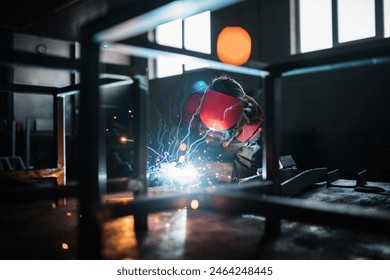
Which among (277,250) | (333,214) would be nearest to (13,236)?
(277,250)

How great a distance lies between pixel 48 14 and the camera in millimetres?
7969

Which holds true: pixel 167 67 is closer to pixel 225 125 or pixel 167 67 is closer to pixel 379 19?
pixel 379 19

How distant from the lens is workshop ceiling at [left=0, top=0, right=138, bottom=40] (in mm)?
7260

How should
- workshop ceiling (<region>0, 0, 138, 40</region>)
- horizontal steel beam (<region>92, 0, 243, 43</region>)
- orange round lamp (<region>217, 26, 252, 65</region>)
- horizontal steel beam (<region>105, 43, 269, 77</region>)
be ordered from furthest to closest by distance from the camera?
workshop ceiling (<region>0, 0, 138, 40</region>) → orange round lamp (<region>217, 26, 252, 65</region>) → horizontal steel beam (<region>105, 43, 269, 77</region>) → horizontal steel beam (<region>92, 0, 243, 43</region>)

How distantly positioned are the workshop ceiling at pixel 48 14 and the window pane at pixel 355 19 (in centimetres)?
436

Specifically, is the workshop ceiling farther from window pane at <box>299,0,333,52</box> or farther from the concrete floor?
the concrete floor

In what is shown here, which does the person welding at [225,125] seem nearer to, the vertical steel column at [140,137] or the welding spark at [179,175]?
the welding spark at [179,175]

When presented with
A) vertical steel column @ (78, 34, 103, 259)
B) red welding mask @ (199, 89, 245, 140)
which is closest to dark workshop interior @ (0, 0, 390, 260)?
vertical steel column @ (78, 34, 103, 259)

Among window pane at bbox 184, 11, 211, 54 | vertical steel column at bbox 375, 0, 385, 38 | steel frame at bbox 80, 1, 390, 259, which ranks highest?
window pane at bbox 184, 11, 211, 54

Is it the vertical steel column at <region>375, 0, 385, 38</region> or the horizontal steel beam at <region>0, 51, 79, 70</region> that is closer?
the horizontal steel beam at <region>0, 51, 79, 70</region>

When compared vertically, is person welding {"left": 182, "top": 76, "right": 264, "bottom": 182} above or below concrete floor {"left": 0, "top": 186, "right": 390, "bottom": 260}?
above

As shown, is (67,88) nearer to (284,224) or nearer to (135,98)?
(135,98)

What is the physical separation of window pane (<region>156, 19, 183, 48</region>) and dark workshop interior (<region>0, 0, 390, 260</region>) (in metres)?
0.04

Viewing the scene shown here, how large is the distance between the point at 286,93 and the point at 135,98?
5.02 meters
